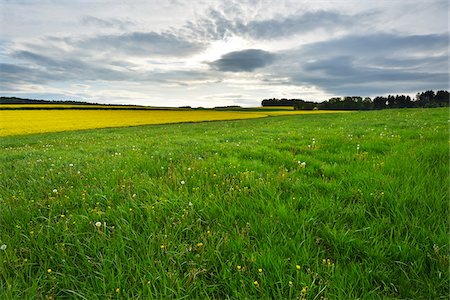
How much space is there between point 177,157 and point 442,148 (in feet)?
20.3

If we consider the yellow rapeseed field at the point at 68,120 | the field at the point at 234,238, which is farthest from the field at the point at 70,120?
the field at the point at 234,238

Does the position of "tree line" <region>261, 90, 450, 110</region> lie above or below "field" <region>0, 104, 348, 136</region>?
above

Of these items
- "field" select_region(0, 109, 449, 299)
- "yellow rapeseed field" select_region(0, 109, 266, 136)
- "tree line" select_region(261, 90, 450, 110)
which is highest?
"tree line" select_region(261, 90, 450, 110)

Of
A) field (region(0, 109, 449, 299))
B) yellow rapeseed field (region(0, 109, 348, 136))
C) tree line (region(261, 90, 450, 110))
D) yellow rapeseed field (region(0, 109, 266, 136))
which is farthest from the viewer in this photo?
tree line (region(261, 90, 450, 110))

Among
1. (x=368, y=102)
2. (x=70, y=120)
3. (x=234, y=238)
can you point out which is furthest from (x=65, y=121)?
(x=368, y=102)

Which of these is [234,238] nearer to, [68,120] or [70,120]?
[70,120]

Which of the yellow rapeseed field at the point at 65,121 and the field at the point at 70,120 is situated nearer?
the yellow rapeseed field at the point at 65,121

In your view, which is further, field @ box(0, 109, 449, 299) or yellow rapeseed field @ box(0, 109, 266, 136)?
yellow rapeseed field @ box(0, 109, 266, 136)

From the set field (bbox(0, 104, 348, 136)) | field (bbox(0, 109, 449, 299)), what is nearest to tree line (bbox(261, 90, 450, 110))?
field (bbox(0, 104, 348, 136))

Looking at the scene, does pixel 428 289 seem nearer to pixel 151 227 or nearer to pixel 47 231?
pixel 151 227

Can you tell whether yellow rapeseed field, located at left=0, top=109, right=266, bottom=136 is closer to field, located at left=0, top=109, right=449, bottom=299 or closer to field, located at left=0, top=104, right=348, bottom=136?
field, located at left=0, top=104, right=348, bottom=136

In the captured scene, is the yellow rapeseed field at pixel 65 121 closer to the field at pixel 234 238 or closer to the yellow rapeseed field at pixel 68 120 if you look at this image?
the yellow rapeseed field at pixel 68 120

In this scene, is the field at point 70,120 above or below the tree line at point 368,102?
below

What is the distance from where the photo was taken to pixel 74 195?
11.9ft
